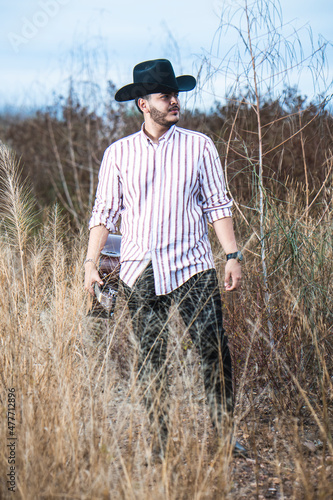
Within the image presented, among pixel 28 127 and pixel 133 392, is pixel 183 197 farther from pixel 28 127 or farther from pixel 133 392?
pixel 28 127

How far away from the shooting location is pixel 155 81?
9.02ft

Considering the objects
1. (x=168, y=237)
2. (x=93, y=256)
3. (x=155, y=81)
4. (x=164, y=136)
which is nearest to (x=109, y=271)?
(x=93, y=256)

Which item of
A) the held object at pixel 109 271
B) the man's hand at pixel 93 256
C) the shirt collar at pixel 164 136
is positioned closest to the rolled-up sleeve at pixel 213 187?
the shirt collar at pixel 164 136

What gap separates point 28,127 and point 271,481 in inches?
426

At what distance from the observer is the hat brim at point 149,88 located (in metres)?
2.72

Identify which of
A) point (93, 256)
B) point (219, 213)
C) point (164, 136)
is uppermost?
point (164, 136)

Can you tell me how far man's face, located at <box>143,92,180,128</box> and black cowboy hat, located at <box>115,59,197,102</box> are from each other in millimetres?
32

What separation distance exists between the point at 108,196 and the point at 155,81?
0.59 metres

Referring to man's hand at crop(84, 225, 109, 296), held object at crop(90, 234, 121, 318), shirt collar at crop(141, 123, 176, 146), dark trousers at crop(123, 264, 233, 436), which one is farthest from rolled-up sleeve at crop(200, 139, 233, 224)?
held object at crop(90, 234, 121, 318)

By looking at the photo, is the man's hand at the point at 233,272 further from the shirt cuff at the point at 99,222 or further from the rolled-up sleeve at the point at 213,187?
the shirt cuff at the point at 99,222

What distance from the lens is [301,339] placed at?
3.17m

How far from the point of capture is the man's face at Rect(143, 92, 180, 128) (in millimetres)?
2704

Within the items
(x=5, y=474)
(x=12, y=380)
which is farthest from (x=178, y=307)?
(x=5, y=474)

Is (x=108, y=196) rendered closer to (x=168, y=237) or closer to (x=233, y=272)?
(x=168, y=237)
